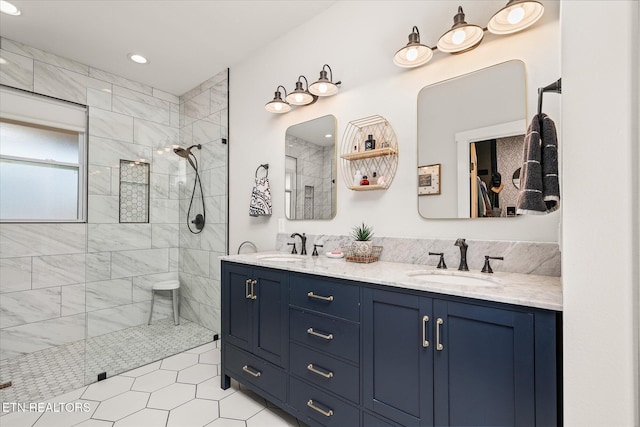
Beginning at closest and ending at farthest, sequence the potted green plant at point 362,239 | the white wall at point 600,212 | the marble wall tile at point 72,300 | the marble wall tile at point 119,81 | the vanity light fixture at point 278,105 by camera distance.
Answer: the white wall at point 600,212 → the potted green plant at point 362,239 → the vanity light fixture at point 278,105 → the marble wall tile at point 72,300 → the marble wall tile at point 119,81

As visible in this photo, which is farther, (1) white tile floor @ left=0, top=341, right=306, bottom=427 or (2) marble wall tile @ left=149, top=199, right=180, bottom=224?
(2) marble wall tile @ left=149, top=199, right=180, bottom=224

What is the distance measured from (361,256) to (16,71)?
3.50 meters

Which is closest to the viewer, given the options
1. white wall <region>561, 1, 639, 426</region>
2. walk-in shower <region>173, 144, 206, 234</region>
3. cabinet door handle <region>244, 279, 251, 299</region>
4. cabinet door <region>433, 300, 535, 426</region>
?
white wall <region>561, 1, 639, 426</region>

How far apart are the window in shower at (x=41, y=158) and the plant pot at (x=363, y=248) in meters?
2.95

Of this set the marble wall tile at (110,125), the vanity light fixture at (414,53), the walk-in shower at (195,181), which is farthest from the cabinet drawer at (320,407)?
the marble wall tile at (110,125)

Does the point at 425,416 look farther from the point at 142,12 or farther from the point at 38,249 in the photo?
the point at 38,249

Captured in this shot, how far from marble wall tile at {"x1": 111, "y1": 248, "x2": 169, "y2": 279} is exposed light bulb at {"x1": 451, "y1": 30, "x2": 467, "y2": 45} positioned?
3629 mm

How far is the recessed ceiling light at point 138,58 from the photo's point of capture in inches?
115

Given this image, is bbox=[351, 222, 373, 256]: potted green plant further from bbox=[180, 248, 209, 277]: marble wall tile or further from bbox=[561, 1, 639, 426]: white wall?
bbox=[180, 248, 209, 277]: marble wall tile

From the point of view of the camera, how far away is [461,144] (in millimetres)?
1683

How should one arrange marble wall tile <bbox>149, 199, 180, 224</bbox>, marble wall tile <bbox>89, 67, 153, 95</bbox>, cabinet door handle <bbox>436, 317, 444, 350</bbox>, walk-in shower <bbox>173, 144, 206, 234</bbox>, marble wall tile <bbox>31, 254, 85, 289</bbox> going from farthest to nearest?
1. marble wall tile <bbox>149, 199, 180, 224</bbox>
2. walk-in shower <bbox>173, 144, 206, 234</bbox>
3. marble wall tile <bbox>89, 67, 153, 95</bbox>
4. marble wall tile <bbox>31, 254, 85, 289</bbox>
5. cabinet door handle <bbox>436, 317, 444, 350</bbox>

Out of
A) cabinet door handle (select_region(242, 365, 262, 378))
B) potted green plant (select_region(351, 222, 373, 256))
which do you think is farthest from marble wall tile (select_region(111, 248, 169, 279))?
potted green plant (select_region(351, 222, 373, 256))

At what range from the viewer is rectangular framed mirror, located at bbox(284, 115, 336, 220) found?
2277mm

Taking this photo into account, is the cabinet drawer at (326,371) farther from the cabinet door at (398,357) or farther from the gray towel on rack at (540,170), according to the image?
the gray towel on rack at (540,170)
